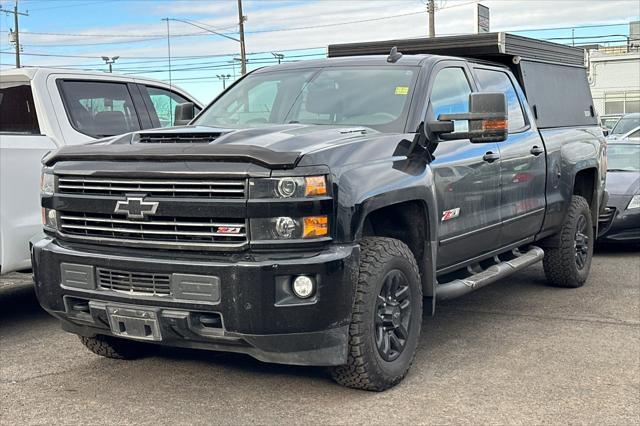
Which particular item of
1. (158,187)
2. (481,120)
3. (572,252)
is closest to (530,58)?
(572,252)

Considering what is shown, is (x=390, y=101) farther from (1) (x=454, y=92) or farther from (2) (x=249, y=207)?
(2) (x=249, y=207)

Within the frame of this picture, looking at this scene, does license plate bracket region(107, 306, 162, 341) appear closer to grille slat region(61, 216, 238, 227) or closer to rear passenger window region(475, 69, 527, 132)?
grille slat region(61, 216, 238, 227)

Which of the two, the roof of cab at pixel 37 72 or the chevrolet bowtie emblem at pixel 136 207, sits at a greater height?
the roof of cab at pixel 37 72

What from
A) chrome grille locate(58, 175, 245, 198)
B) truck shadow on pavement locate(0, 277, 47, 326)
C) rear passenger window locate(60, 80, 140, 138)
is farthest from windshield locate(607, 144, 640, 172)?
chrome grille locate(58, 175, 245, 198)

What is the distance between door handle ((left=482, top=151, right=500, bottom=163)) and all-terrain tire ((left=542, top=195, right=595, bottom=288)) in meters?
1.92

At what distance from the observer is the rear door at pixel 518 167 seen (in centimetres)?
611

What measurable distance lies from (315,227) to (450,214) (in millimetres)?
1539

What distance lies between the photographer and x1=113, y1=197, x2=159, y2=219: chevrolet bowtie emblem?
4121mm

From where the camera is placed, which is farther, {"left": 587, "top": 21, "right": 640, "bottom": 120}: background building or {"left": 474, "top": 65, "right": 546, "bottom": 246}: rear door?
{"left": 587, "top": 21, "right": 640, "bottom": 120}: background building

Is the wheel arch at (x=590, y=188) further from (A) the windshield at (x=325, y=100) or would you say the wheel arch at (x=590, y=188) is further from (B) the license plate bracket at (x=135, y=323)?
(B) the license plate bracket at (x=135, y=323)

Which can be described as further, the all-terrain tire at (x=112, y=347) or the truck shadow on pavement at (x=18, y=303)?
the truck shadow on pavement at (x=18, y=303)

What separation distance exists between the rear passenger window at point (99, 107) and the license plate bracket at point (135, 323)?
2.81 meters

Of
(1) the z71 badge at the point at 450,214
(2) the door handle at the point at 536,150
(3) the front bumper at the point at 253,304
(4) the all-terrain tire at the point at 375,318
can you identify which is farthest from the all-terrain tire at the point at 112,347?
(2) the door handle at the point at 536,150

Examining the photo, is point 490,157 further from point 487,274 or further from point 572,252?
point 572,252
